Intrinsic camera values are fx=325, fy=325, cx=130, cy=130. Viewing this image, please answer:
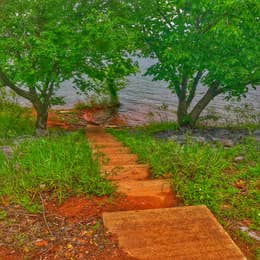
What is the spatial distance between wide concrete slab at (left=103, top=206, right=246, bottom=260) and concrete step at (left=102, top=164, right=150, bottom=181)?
122cm

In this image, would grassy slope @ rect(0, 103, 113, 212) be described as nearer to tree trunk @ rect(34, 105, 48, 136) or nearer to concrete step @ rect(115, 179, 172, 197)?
concrete step @ rect(115, 179, 172, 197)

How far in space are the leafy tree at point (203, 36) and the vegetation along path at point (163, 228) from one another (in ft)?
16.7

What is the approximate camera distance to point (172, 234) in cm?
344

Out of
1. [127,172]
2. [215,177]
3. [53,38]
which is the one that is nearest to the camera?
[215,177]

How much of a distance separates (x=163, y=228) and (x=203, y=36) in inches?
281

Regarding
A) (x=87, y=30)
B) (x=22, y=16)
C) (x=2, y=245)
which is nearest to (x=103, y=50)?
(x=87, y=30)

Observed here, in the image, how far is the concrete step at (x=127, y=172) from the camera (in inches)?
200

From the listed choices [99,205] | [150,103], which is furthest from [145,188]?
[150,103]

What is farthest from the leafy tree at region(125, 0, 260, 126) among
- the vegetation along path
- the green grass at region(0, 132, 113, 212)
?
the vegetation along path

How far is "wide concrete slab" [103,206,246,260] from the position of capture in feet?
10.3

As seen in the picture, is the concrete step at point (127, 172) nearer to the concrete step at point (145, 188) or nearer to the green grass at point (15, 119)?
the concrete step at point (145, 188)

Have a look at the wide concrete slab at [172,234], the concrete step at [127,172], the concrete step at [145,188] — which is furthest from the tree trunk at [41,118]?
the wide concrete slab at [172,234]

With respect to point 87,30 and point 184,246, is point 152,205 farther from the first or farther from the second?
point 87,30

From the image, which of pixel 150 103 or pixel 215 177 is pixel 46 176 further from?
pixel 150 103
